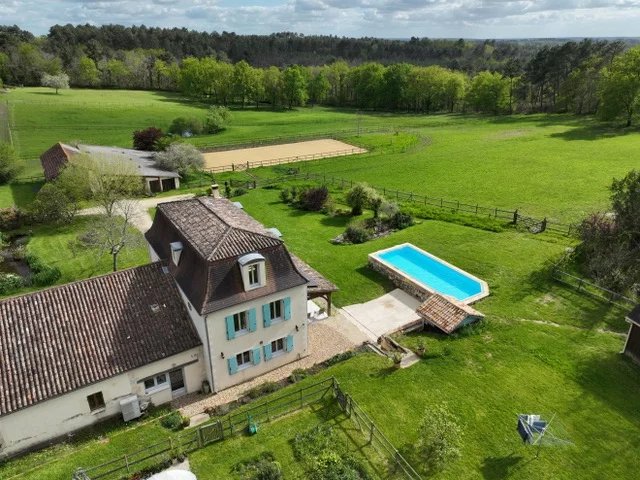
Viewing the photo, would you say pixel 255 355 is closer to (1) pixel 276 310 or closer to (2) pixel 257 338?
(2) pixel 257 338

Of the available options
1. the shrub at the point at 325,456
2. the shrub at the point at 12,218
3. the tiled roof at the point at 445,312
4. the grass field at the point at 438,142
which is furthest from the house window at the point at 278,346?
the shrub at the point at 12,218

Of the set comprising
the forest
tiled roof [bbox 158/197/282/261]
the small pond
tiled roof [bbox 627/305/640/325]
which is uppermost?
the forest

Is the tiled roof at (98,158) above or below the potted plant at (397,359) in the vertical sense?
above

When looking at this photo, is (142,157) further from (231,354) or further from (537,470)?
(537,470)

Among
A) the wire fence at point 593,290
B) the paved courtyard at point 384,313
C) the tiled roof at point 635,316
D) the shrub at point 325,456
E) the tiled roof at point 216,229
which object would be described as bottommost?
the paved courtyard at point 384,313

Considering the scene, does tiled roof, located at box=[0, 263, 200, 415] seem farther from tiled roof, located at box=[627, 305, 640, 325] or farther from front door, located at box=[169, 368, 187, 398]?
tiled roof, located at box=[627, 305, 640, 325]

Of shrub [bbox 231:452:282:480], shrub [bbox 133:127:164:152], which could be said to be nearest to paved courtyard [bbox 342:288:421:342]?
shrub [bbox 231:452:282:480]

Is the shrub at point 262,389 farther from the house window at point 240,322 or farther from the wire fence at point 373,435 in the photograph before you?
the wire fence at point 373,435
